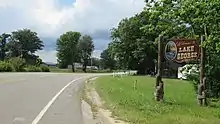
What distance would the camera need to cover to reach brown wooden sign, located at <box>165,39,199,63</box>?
18062mm

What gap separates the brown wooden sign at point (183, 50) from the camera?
18062 millimetres

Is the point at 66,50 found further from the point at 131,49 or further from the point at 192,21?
the point at 192,21

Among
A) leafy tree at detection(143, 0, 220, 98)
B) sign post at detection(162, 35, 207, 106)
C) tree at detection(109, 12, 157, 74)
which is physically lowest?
sign post at detection(162, 35, 207, 106)

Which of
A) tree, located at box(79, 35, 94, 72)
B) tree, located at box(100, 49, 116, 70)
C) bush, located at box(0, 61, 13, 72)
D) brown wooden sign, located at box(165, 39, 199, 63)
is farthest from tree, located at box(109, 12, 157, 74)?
tree, located at box(100, 49, 116, 70)

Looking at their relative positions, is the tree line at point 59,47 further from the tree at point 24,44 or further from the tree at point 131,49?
the tree at point 131,49

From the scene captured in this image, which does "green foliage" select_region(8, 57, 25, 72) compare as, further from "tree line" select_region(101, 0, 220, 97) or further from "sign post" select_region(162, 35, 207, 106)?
"sign post" select_region(162, 35, 207, 106)

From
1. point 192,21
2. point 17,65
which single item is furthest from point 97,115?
point 17,65

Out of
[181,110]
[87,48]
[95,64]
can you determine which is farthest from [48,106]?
[95,64]

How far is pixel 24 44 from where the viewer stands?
157 meters

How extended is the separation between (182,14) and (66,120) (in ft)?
18.0

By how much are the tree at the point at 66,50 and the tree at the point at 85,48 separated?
8.71 feet

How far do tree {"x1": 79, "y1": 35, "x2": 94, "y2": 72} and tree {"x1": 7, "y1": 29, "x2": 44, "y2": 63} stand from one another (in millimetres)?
16738

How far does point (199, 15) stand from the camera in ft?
48.9

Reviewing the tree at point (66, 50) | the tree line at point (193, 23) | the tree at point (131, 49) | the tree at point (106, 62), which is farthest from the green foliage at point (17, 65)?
the tree at point (106, 62)
